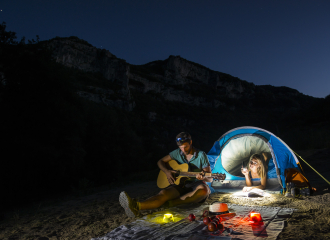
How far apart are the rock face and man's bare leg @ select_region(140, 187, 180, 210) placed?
46180 mm

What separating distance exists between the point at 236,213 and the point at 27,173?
7.41 meters

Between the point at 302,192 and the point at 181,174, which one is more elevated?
the point at 181,174

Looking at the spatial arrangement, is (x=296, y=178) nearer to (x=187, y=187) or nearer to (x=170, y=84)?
(x=187, y=187)

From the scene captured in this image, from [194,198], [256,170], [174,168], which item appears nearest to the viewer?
[194,198]

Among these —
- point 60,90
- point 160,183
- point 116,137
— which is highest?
point 60,90

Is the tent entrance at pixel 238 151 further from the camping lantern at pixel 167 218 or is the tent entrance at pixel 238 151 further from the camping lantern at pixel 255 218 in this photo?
the camping lantern at pixel 167 218

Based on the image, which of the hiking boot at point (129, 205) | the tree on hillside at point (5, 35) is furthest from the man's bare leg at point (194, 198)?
the tree on hillside at point (5, 35)

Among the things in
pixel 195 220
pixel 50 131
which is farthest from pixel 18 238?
pixel 50 131

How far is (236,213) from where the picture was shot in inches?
138

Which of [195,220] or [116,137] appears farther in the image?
[116,137]

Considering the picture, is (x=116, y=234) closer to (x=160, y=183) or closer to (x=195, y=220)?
(x=195, y=220)

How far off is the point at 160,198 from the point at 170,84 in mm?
80086

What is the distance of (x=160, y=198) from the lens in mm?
3508

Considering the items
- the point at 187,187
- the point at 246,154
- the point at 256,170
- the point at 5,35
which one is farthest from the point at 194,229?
the point at 5,35
